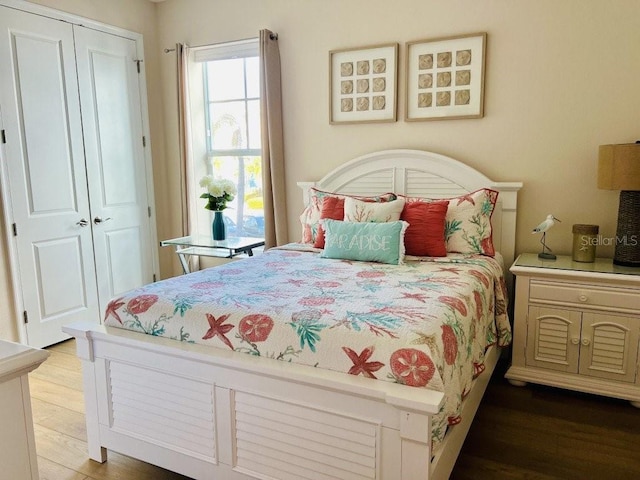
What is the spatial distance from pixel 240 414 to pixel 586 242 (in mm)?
2077

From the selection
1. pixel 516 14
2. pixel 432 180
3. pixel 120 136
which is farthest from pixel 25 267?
pixel 516 14

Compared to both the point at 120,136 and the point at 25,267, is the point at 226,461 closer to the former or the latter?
the point at 25,267

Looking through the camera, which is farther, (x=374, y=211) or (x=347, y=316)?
(x=374, y=211)

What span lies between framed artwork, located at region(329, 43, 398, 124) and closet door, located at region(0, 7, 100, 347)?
188cm

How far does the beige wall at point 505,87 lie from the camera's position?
280 cm

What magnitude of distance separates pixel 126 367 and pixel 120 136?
98.2 inches

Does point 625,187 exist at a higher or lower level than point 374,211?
higher

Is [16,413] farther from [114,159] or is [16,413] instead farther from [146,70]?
[146,70]

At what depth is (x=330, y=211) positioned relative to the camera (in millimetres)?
3115

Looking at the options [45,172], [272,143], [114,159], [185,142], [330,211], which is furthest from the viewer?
[185,142]

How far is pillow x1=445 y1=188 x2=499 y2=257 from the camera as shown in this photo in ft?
9.37

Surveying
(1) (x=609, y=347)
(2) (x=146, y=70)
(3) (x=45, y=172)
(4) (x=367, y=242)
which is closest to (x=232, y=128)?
(2) (x=146, y=70)

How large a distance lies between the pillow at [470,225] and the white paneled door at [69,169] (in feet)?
8.53

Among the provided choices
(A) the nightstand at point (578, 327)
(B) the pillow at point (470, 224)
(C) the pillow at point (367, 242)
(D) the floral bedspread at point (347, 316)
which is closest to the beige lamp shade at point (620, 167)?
(A) the nightstand at point (578, 327)
